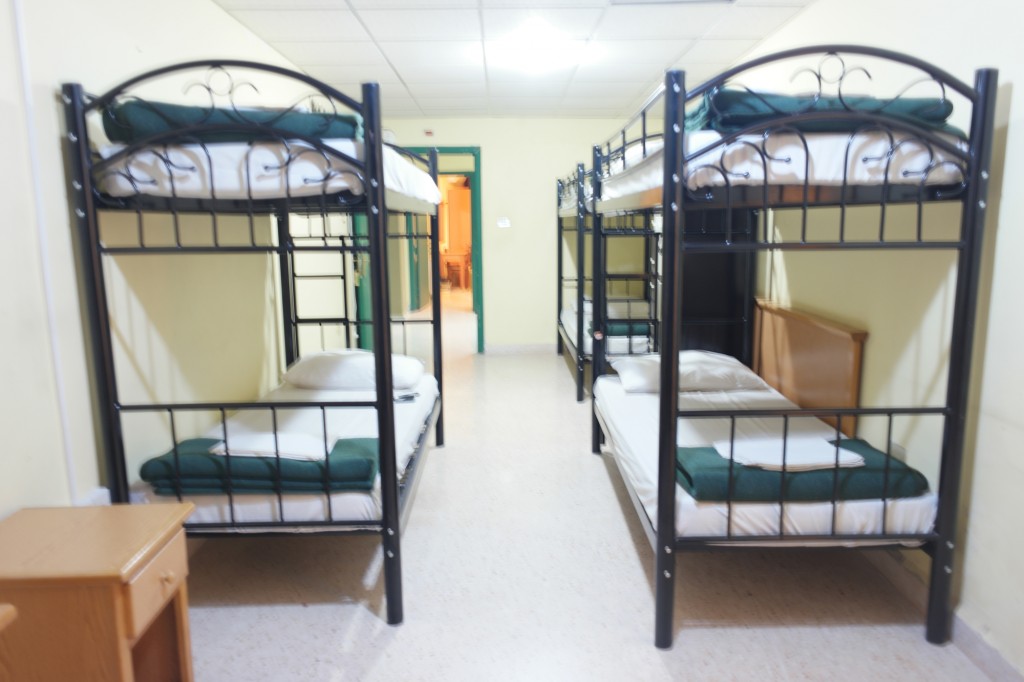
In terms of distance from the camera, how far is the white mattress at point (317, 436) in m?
2.30

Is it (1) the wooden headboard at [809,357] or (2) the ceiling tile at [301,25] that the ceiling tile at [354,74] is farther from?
(1) the wooden headboard at [809,357]

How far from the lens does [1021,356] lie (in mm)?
1905

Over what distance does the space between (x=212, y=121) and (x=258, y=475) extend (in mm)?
1178

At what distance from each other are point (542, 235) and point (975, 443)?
5193 mm

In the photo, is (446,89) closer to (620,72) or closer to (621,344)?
(620,72)

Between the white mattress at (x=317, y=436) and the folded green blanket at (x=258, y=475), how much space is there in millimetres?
32

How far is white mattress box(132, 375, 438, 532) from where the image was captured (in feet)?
7.55

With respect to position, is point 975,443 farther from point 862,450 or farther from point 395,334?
point 395,334

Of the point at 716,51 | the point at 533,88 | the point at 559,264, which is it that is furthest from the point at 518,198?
the point at 716,51

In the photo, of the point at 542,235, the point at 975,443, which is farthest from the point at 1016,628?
the point at 542,235

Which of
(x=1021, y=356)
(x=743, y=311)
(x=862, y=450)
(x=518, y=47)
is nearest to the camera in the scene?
(x=1021, y=356)

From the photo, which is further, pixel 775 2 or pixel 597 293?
pixel 597 293

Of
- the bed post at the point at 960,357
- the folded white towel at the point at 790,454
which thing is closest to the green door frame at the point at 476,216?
the folded white towel at the point at 790,454

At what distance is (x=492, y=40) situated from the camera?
4.22 metres
